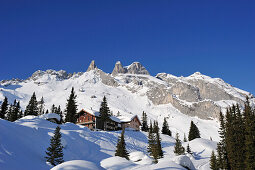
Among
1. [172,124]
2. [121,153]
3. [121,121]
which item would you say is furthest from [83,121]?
[172,124]

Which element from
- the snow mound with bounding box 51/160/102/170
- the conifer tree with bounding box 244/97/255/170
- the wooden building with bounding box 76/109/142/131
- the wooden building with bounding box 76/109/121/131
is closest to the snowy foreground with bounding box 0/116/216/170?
the snow mound with bounding box 51/160/102/170

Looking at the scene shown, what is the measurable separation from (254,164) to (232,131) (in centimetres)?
860

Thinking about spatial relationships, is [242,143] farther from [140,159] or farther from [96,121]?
[96,121]

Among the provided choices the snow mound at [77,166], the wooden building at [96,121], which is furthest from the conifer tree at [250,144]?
the wooden building at [96,121]

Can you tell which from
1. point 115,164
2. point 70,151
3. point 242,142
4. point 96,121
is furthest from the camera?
point 96,121

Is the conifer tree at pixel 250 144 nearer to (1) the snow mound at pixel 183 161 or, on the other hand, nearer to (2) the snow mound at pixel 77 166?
(1) the snow mound at pixel 183 161

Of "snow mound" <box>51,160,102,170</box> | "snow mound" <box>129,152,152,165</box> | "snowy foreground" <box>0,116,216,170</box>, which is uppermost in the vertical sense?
"snow mound" <box>51,160,102,170</box>

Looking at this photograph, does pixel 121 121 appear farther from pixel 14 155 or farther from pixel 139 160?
pixel 14 155

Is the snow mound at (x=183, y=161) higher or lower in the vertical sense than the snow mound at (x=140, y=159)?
higher

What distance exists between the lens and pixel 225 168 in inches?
1617

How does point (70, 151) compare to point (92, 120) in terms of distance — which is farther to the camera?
Answer: point (92, 120)

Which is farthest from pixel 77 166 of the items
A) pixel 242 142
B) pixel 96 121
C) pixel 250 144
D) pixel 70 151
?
pixel 96 121

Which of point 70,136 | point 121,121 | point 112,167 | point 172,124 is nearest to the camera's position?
point 112,167

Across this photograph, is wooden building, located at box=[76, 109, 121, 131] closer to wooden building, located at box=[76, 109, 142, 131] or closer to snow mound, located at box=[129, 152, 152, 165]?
wooden building, located at box=[76, 109, 142, 131]
